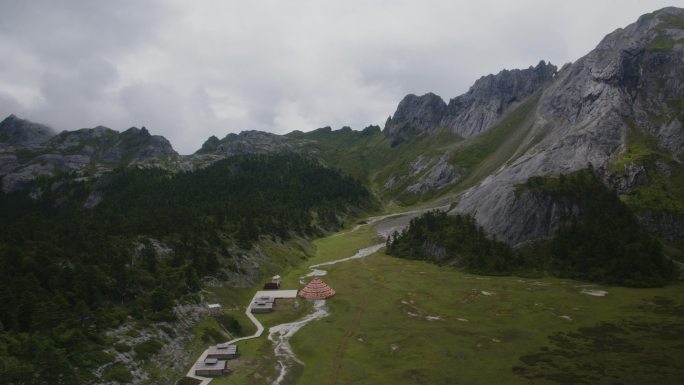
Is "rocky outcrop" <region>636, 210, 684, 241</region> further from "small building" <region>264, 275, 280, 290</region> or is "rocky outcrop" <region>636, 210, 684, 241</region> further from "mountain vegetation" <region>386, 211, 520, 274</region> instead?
"small building" <region>264, 275, 280, 290</region>

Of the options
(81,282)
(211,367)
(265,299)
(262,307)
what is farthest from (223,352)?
(265,299)

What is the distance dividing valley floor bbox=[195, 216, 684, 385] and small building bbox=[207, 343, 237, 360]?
1990 millimetres

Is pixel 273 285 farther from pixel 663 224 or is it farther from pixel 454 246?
pixel 663 224

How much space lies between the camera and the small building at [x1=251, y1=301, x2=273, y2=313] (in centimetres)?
9725

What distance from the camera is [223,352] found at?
70562 mm

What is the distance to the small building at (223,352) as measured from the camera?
7000 cm

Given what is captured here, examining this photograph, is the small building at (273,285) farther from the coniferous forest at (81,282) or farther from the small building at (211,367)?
the small building at (211,367)

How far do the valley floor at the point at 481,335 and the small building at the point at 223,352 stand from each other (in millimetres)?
1990

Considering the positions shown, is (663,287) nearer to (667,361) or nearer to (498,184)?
(667,361)

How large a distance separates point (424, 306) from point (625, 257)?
2407 inches

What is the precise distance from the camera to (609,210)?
5477 inches

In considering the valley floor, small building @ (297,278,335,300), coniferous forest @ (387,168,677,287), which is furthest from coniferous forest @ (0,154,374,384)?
coniferous forest @ (387,168,677,287)

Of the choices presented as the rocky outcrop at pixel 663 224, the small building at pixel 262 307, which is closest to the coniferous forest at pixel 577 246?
the rocky outcrop at pixel 663 224

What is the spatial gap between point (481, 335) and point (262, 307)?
47205 millimetres
